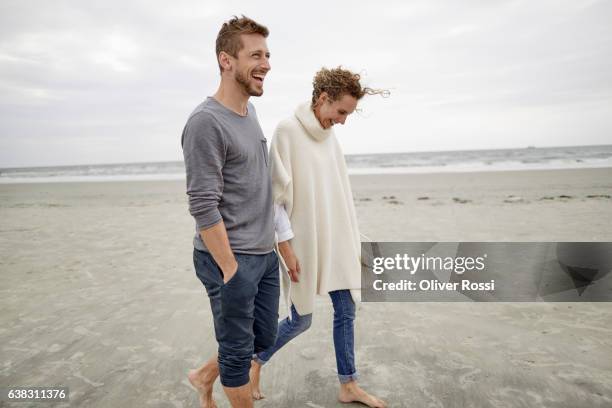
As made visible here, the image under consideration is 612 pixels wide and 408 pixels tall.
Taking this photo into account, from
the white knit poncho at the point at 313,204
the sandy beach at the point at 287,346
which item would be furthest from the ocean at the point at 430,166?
the white knit poncho at the point at 313,204

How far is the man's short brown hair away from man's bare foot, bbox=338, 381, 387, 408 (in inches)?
77.6

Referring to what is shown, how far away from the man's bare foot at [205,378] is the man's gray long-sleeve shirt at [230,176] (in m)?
0.81

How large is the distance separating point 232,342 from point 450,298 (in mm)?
2964

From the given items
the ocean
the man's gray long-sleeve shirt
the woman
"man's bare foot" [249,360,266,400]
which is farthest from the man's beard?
the ocean

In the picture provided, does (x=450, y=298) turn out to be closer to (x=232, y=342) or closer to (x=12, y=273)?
(x=232, y=342)

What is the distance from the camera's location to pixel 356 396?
253 cm

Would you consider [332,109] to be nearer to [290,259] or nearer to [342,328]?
[290,259]

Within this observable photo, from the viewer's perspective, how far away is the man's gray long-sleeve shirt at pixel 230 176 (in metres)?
1.74

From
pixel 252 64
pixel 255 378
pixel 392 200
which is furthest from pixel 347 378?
pixel 392 200

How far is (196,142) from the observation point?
1741 millimetres

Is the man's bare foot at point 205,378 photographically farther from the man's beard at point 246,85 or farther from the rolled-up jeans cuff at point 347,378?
the man's beard at point 246,85

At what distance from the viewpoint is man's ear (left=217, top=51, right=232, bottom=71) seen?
6.32 ft

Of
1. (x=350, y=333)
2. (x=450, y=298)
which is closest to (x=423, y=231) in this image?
(x=450, y=298)

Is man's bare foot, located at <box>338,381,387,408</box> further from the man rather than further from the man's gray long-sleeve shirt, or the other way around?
the man's gray long-sleeve shirt
